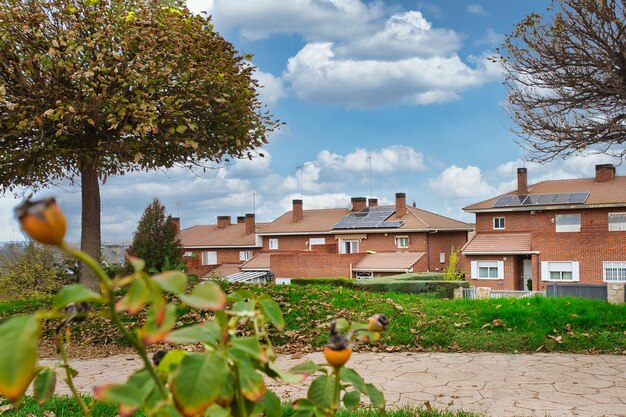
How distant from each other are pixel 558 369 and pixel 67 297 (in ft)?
24.1

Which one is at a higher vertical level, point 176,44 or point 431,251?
point 176,44

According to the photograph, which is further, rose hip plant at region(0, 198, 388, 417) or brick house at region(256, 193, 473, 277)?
brick house at region(256, 193, 473, 277)

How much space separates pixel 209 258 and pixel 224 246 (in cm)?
232

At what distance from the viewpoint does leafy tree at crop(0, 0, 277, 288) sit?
35.6 ft

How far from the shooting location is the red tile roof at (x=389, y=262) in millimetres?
37719

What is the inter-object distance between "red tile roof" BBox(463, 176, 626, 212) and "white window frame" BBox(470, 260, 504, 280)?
381cm

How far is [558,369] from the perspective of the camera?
7082mm

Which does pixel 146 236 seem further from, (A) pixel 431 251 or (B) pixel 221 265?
(B) pixel 221 265

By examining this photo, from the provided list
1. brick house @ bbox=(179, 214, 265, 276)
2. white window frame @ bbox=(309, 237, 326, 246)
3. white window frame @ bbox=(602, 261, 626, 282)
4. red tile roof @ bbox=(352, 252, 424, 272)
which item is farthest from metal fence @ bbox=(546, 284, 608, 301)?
brick house @ bbox=(179, 214, 265, 276)

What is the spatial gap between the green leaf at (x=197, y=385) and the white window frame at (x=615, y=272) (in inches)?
1453

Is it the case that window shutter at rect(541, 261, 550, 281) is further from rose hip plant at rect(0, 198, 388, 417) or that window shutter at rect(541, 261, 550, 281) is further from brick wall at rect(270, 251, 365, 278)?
rose hip plant at rect(0, 198, 388, 417)

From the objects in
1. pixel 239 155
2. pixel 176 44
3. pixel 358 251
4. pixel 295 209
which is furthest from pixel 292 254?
pixel 176 44

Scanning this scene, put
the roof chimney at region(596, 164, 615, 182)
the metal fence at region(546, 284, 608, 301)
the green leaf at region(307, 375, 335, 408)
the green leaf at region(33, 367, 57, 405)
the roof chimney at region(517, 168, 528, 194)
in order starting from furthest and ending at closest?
the roof chimney at region(517, 168, 528, 194) → the roof chimney at region(596, 164, 615, 182) → the metal fence at region(546, 284, 608, 301) → the green leaf at region(33, 367, 57, 405) → the green leaf at region(307, 375, 335, 408)

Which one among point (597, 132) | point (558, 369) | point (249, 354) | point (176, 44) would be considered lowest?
point (558, 369)
